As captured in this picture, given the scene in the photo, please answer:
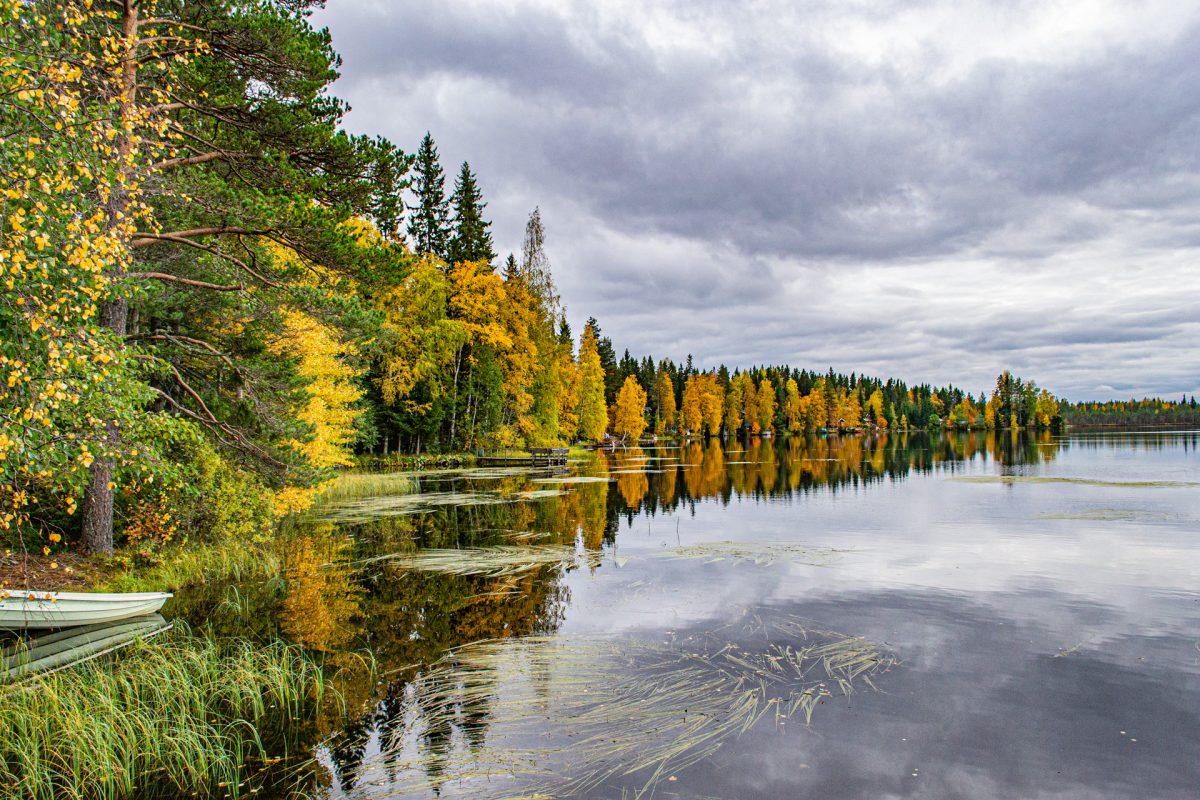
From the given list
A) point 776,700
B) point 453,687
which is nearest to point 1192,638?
point 776,700

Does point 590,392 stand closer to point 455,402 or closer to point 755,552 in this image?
point 455,402

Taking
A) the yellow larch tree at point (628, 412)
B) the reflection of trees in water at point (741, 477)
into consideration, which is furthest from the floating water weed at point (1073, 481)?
the yellow larch tree at point (628, 412)

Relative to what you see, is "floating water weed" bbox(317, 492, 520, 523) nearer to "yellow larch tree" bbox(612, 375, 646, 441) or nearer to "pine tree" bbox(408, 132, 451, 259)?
"pine tree" bbox(408, 132, 451, 259)

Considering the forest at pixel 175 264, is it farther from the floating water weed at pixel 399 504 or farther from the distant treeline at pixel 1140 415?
the distant treeline at pixel 1140 415

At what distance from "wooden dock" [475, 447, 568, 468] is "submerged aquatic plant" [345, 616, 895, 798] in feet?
123

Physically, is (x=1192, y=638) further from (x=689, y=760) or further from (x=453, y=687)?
(x=453, y=687)

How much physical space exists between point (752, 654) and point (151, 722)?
7231mm

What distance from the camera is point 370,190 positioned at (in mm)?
14312

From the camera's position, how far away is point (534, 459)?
48.0 meters

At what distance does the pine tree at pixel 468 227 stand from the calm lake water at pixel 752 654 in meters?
34.6

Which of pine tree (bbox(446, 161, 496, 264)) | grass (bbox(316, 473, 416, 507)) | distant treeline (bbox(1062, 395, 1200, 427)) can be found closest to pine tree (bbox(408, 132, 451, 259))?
pine tree (bbox(446, 161, 496, 264))

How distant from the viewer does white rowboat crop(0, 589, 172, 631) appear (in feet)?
31.4

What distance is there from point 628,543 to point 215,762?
13303mm

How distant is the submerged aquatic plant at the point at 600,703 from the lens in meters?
6.57
